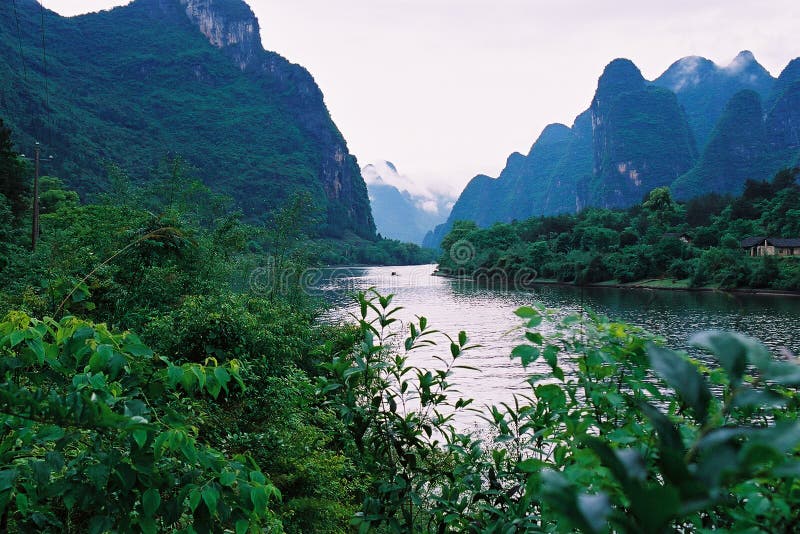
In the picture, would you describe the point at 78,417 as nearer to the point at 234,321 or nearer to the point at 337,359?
the point at 337,359

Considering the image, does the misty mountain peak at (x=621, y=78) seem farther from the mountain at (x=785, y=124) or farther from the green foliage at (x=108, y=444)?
the green foliage at (x=108, y=444)

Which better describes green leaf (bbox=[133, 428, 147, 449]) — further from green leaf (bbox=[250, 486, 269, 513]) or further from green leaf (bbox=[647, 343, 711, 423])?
green leaf (bbox=[647, 343, 711, 423])

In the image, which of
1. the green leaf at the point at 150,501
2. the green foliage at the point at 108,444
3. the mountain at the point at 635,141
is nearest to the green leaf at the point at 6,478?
the green foliage at the point at 108,444

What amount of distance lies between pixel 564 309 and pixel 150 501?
105 feet

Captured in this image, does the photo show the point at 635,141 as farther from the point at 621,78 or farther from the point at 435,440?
the point at 435,440

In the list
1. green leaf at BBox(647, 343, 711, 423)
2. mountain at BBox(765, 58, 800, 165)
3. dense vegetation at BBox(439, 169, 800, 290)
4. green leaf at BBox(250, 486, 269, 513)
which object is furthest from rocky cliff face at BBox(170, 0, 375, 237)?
green leaf at BBox(647, 343, 711, 423)

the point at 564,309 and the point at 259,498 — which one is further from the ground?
the point at 259,498

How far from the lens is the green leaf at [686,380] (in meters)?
0.49

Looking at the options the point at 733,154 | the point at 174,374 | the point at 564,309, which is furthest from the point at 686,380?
the point at 733,154

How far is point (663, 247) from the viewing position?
4988 centimetres

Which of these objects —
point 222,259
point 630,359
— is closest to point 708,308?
point 222,259

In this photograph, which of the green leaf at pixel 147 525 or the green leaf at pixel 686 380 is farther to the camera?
the green leaf at pixel 147 525

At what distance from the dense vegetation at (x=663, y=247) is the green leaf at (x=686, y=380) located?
46.8m

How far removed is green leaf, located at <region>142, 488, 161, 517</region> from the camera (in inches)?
48.3
